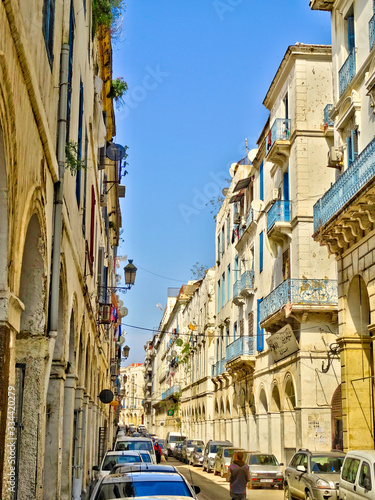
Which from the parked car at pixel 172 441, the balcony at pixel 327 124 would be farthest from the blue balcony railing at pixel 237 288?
the parked car at pixel 172 441

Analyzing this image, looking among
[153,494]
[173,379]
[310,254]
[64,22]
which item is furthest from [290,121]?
[173,379]

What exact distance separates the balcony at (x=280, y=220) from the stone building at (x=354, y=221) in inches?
274

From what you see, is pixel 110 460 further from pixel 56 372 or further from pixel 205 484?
pixel 205 484

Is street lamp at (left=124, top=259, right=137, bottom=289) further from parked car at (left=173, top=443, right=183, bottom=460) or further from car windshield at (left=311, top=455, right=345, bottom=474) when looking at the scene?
parked car at (left=173, top=443, right=183, bottom=460)

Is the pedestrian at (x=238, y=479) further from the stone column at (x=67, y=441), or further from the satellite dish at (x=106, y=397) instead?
the satellite dish at (x=106, y=397)

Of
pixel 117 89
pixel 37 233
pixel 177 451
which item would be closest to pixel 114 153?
pixel 117 89

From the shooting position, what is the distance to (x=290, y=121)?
95.9ft

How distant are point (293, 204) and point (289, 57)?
6.00 metres

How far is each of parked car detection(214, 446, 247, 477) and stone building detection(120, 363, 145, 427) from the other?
14923 centimetres

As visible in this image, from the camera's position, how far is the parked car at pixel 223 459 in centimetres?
3098

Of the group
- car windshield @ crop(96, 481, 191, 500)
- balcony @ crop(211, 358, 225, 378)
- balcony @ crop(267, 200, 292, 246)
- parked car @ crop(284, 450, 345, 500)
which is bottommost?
parked car @ crop(284, 450, 345, 500)

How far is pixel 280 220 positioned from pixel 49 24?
65.6ft

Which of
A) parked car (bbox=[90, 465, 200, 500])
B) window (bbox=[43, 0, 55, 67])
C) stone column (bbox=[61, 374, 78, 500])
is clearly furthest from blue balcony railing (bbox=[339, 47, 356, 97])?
parked car (bbox=[90, 465, 200, 500])

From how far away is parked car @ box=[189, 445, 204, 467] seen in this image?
42000mm
